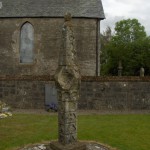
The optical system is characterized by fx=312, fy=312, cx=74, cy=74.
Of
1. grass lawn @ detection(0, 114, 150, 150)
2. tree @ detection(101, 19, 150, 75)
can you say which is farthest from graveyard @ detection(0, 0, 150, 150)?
tree @ detection(101, 19, 150, 75)

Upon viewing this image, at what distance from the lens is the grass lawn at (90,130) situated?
9633 mm

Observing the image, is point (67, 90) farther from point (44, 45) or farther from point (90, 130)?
point (44, 45)

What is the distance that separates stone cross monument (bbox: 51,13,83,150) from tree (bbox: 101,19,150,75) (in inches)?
1353

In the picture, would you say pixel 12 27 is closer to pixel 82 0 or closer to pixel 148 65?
pixel 82 0

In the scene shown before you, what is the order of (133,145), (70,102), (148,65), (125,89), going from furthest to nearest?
(148,65)
(125,89)
(133,145)
(70,102)

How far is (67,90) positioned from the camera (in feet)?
26.5

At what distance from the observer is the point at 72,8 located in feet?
75.8

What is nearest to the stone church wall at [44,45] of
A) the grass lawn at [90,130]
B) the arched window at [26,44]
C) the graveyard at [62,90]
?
the graveyard at [62,90]

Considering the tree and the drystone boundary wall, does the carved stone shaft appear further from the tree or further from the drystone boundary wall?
the tree

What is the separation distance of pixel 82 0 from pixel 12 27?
5.65 m

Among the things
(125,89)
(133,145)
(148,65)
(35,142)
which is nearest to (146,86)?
(125,89)

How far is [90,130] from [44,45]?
12.9 meters

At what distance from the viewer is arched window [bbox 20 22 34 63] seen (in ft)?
77.5

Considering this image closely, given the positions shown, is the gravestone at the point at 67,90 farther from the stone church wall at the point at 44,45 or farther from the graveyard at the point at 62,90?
the stone church wall at the point at 44,45
